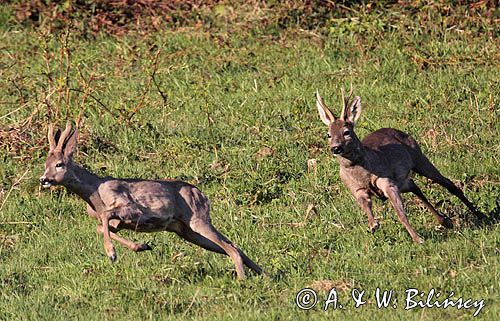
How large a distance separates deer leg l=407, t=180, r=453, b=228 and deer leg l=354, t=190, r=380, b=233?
55 cm

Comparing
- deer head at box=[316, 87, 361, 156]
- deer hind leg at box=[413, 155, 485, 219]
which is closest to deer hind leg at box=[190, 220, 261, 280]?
deer head at box=[316, 87, 361, 156]

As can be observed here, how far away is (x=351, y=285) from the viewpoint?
354 inches

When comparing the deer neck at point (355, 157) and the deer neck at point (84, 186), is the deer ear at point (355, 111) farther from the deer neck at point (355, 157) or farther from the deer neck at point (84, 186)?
the deer neck at point (84, 186)

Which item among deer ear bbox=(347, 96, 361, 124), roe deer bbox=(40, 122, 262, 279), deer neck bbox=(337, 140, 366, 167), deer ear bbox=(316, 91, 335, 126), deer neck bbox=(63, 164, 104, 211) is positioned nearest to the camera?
roe deer bbox=(40, 122, 262, 279)

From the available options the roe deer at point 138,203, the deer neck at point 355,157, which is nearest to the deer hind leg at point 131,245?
the roe deer at point 138,203

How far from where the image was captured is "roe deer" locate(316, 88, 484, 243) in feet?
35.6

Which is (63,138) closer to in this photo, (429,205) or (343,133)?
(343,133)

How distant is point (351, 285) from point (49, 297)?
224 cm

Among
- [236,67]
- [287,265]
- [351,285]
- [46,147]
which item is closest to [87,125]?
[46,147]

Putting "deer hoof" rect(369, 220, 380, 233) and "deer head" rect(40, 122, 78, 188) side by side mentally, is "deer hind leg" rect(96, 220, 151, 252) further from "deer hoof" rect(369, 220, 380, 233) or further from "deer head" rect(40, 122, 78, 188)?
"deer hoof" rect(369, 220, 380, 233)

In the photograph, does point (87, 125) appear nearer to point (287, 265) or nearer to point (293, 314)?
point (287, 265)

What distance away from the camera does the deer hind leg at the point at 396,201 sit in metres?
10.3

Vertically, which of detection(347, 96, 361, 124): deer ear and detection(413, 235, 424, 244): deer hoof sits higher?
detection(347, 96, 361, 124): deer ear

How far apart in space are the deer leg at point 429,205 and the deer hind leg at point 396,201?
397 millimetres
